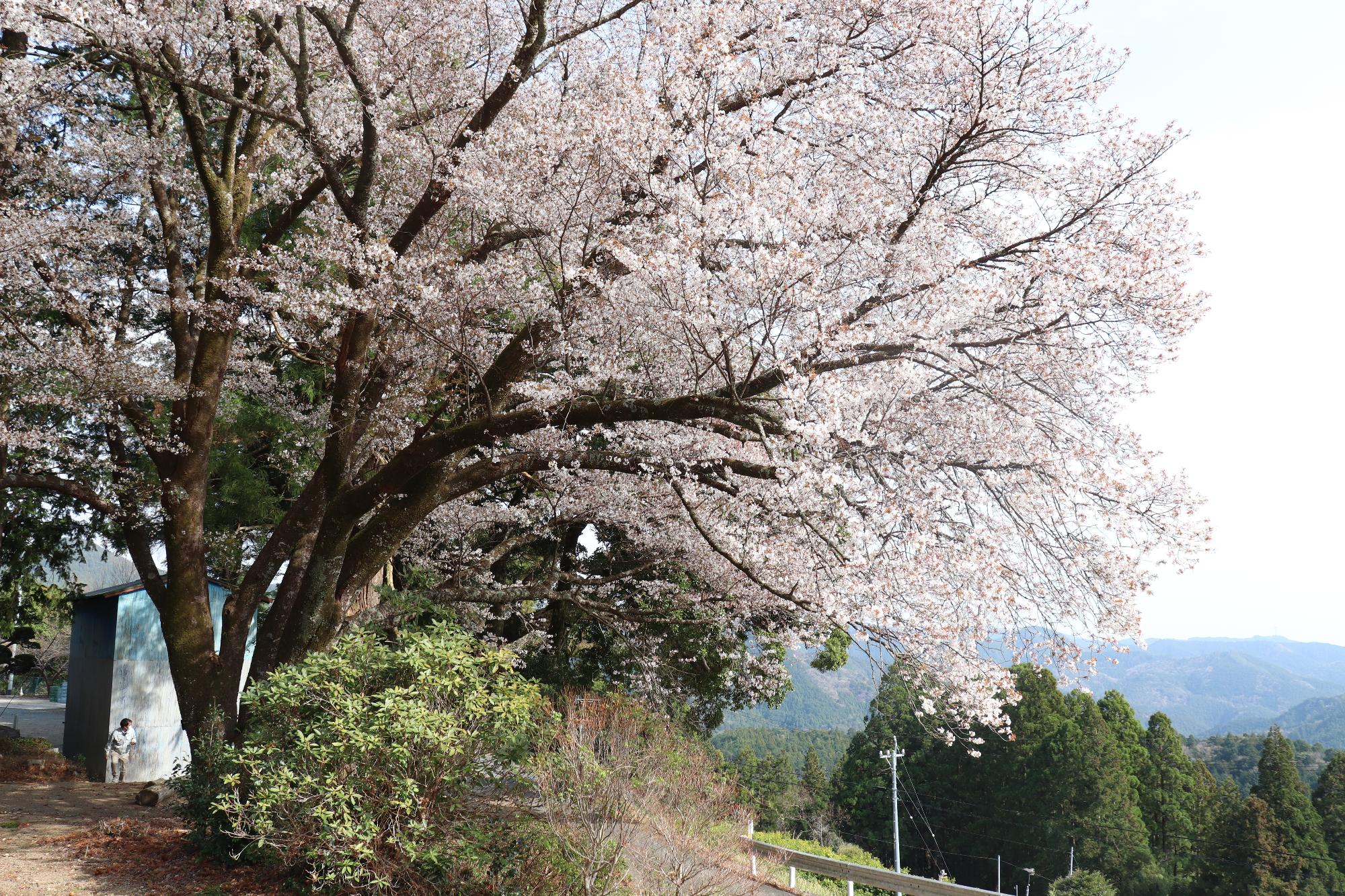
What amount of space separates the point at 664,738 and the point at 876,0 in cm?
681

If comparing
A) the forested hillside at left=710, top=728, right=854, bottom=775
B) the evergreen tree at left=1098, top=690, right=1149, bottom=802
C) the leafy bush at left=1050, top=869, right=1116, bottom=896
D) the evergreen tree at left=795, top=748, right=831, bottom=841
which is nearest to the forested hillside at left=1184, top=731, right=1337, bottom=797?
the evergreen tree at left=1098, top=690, right=1149, bottom=802

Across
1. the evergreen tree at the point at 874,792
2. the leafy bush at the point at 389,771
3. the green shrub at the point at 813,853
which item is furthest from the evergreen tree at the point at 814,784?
the leafy bush at the point at 389,771

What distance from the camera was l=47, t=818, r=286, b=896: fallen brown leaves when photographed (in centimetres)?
589

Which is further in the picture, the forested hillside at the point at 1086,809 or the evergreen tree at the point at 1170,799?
the evergreen tree at the point at 1170,799

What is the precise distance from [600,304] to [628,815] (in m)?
3.87

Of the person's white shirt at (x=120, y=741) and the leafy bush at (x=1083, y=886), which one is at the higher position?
the person's white shirt at (x=120, y=741)

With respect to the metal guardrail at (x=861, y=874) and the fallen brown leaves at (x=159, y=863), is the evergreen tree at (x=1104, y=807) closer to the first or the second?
the metal guardrail at (x=861, y=874)

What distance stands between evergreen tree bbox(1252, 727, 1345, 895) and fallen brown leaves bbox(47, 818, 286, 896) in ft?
128

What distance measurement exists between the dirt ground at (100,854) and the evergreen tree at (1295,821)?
39205 millimetres

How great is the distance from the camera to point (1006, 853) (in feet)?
140

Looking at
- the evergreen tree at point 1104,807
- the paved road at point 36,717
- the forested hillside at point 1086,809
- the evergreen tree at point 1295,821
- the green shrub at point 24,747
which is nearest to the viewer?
the green shrub at point 24,747

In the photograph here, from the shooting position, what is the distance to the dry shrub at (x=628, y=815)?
5.73m

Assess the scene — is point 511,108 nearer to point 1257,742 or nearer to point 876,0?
point 876,0

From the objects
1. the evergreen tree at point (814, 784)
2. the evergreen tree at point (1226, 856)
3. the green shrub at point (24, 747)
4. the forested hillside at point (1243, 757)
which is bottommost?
the forested hillside at point (1243, 757)
